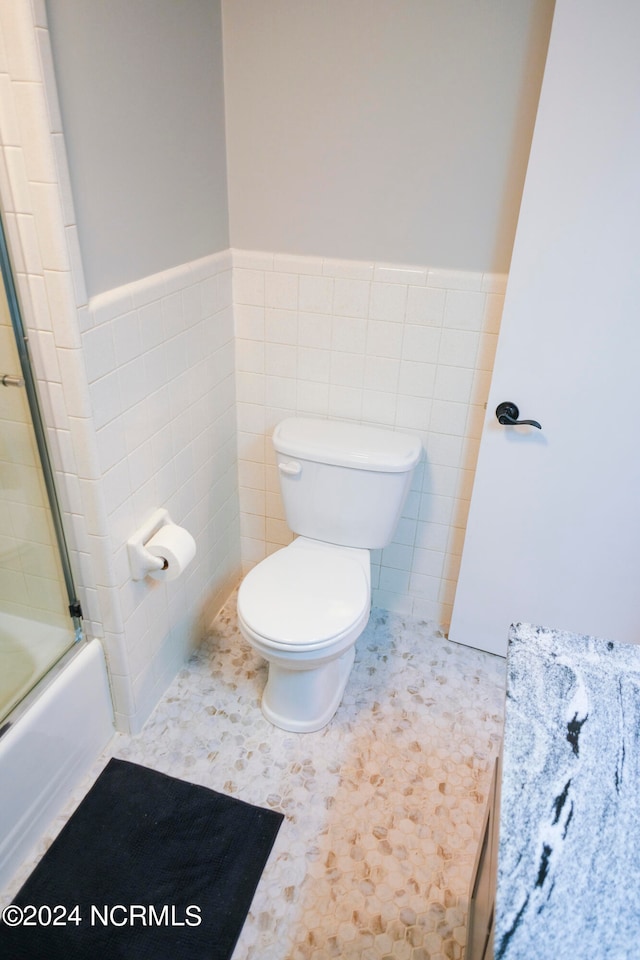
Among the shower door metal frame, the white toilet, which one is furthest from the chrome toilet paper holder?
the white toilet

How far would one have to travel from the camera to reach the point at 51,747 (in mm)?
1568

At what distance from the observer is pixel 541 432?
1.78 meters

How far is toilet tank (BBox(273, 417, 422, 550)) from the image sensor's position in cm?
187

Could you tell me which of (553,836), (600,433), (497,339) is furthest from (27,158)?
(600,433)

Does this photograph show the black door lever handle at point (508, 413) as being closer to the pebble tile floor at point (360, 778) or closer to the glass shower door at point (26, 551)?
the pebble tile floor at point (360, 778)

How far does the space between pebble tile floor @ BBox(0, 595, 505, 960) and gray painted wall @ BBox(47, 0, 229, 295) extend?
128cm

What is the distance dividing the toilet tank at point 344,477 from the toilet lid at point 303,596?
112 mm

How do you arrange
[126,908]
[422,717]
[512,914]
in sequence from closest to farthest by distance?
[512,914] < [126,908] < [422,717]

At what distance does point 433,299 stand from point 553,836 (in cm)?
144

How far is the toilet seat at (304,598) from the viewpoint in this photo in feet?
5.37

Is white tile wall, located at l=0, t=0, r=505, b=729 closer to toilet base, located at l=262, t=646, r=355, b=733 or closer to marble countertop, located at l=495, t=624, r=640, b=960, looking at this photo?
toilet base, located at l=262, t=646, r=355, b=733

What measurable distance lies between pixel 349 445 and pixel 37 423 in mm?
875

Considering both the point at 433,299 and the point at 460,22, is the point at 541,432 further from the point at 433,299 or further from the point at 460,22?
the point at 460,22

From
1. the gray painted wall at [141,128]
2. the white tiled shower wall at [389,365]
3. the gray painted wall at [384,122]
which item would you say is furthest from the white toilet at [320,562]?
the gray painted wall at [141,128]
